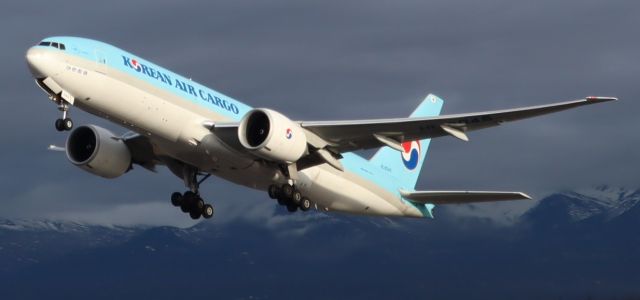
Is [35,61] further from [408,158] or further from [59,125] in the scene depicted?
[408,158]

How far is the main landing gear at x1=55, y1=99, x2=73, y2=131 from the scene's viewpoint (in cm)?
3812

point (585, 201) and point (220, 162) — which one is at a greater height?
point (585, 201)

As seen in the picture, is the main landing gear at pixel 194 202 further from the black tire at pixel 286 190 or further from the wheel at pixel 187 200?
the black tire at pixel 286 190

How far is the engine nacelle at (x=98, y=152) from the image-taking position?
4344cm

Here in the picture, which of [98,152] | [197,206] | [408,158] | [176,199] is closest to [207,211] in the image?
[197,206]

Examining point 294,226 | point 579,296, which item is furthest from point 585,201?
point 579,296

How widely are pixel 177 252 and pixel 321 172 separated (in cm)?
5261

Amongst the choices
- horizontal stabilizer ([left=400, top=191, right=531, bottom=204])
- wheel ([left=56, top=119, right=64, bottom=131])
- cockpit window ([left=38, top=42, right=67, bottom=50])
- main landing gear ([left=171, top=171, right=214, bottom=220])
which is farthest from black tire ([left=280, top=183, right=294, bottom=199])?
cockpit window ([left=38, top=42, right=67, bottom=50])

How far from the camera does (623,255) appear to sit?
71.3 m

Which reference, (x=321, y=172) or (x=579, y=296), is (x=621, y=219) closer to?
(x=579, y=296)

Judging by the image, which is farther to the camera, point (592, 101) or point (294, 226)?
point (294, 226)

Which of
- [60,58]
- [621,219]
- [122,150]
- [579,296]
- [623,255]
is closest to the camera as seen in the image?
[60,58]

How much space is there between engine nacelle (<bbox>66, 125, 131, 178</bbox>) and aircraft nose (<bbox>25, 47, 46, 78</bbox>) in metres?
6.36

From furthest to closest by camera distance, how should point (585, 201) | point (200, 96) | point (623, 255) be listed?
point (585, 201), point (623, 255), point (200, 96)
